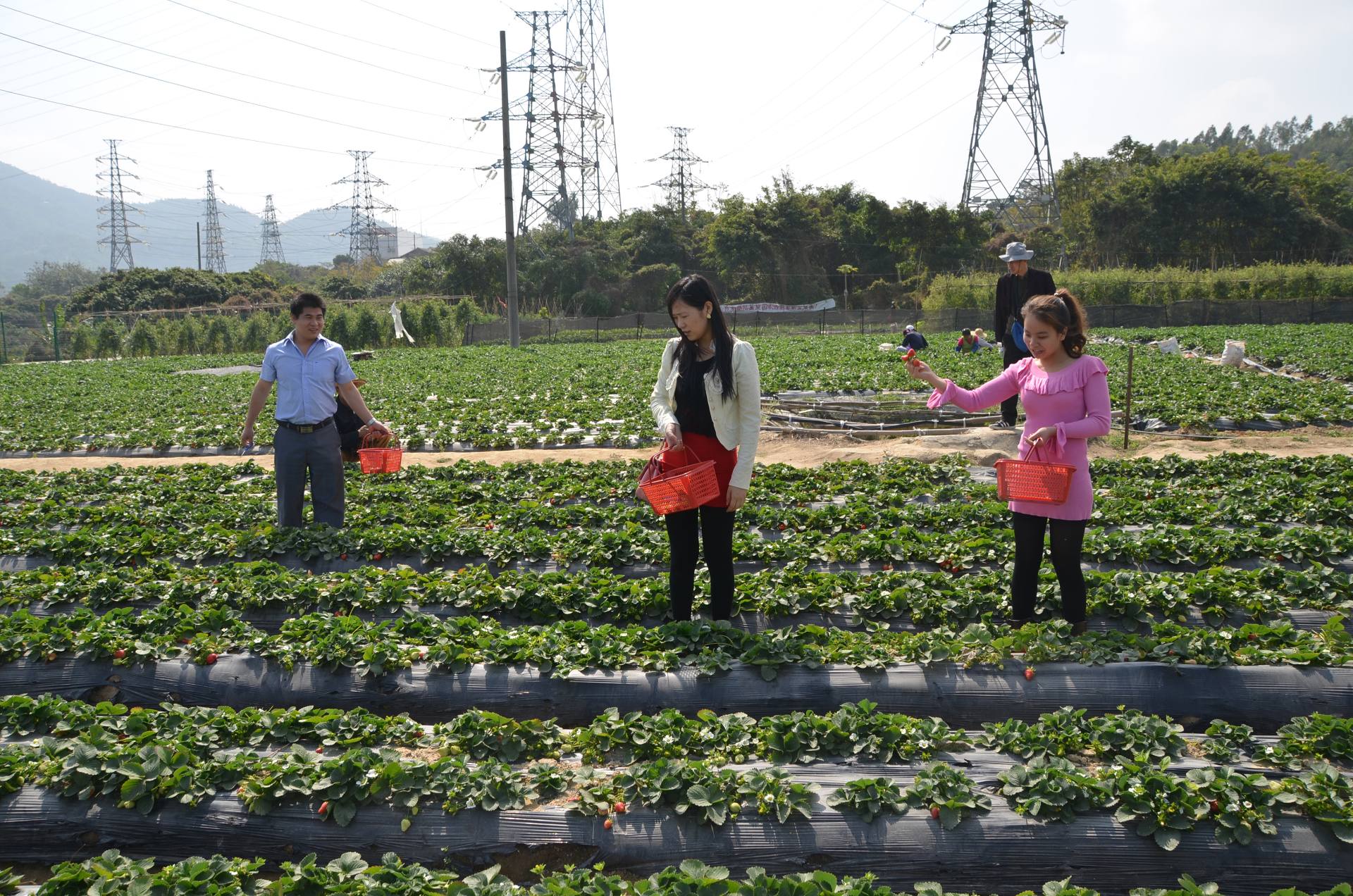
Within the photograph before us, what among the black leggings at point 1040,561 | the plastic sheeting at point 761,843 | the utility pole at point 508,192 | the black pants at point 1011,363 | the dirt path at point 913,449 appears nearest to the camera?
the plastic sheeting at point 761,843

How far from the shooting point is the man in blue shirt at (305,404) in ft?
22.3

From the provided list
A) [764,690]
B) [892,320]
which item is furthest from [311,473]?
[892,320]

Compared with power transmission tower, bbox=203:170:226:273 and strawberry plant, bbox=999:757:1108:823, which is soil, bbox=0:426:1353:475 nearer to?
strawberry plant, bbox=999:757:1108:823

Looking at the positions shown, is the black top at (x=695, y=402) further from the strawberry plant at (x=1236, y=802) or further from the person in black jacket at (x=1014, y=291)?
the person in black jacket at (x=1014, y=291)

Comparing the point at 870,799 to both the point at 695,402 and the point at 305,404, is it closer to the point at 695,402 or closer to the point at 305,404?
the point at 695,402

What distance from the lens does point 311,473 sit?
23.3 ft

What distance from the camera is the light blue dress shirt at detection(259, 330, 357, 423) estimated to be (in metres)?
6.80

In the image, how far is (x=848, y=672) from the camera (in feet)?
14.6

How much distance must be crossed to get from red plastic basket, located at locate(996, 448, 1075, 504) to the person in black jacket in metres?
4.96

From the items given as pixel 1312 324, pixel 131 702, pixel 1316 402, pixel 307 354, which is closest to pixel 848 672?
pixel 131 702

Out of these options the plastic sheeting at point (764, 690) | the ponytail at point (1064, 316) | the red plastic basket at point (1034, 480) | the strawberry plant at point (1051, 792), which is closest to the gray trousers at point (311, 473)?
the plastic sheeting at point (764, 690)

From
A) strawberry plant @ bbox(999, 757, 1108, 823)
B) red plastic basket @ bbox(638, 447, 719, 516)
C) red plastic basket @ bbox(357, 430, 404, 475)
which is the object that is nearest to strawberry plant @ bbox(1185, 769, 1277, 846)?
strawberry plant @ bbox(999, 757, 1108, 823)

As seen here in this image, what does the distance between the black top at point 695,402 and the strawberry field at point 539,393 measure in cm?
812

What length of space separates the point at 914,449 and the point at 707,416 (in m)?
6.78
